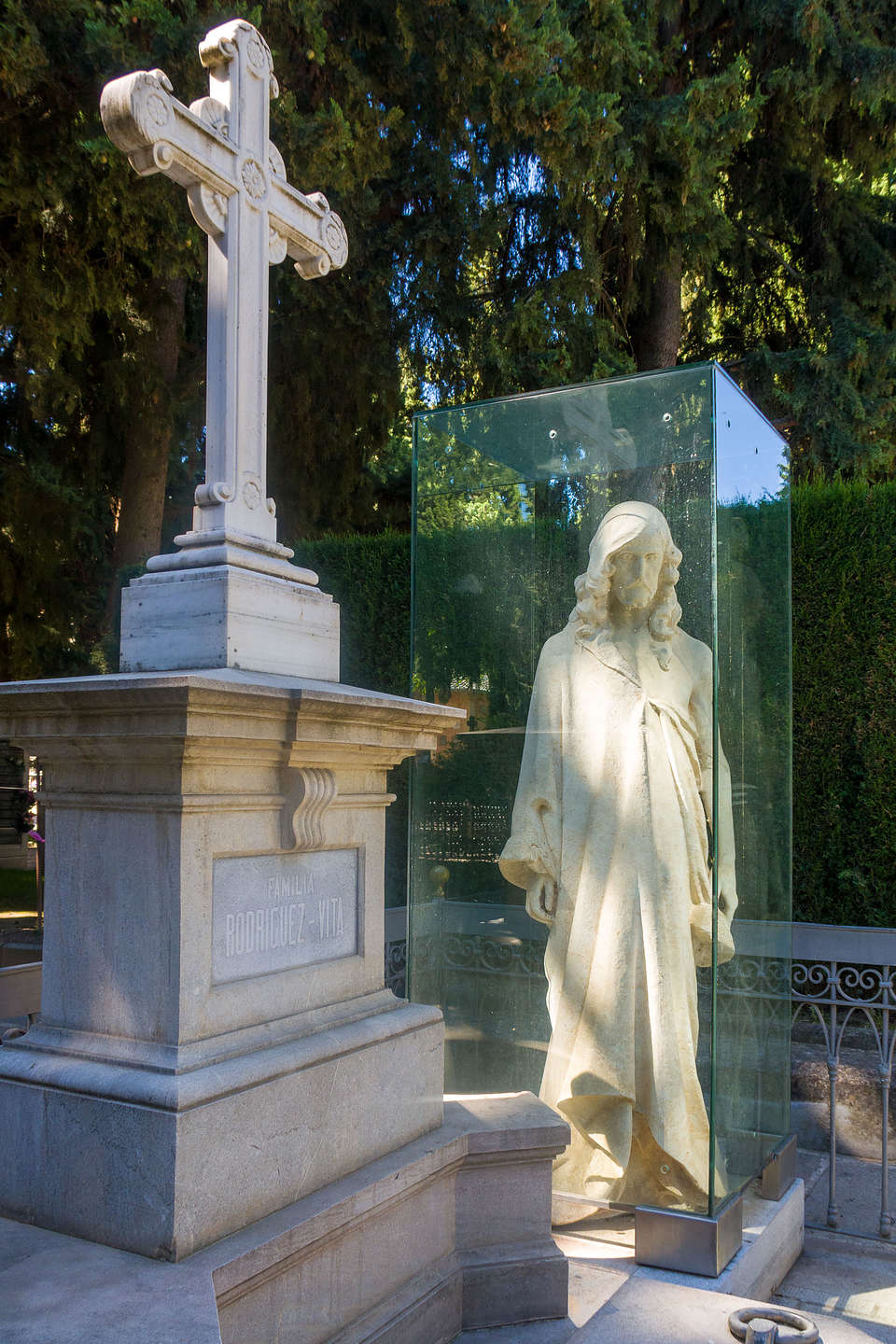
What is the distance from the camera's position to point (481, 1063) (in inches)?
167

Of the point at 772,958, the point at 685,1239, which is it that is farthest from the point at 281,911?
the point at 772,958

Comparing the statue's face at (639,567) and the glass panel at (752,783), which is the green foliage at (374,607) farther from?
the statue's face at (639,567)

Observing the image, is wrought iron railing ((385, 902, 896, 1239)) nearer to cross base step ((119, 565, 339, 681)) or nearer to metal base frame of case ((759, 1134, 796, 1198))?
metal base frame of case ((759, 1134, 796, 1198))

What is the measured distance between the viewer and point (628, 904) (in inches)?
143

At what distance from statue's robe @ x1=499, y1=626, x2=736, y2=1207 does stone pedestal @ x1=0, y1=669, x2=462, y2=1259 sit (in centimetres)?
135

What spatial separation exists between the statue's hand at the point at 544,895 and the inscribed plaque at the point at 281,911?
4.50ft

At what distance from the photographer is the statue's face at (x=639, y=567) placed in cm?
372

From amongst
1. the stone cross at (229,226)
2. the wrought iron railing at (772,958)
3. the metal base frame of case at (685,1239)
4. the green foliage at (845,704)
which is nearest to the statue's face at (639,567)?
the wrought iron railing at (772,958)

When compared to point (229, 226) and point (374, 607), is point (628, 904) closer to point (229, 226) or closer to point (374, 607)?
point (229, 226)

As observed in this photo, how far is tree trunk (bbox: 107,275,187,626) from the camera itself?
29.5 ft

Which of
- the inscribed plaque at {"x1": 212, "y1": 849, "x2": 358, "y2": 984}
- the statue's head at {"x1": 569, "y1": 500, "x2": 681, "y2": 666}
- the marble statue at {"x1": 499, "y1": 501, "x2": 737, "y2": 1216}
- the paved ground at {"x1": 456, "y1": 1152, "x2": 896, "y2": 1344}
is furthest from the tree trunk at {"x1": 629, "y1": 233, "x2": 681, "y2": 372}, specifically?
the inscribed plaque at {"x1": 212, "y1": 849, "x2": 358, "y2": 984}

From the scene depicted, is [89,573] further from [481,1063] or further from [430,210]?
[481,1063]

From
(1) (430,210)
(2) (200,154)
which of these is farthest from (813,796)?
(1) (430,210)

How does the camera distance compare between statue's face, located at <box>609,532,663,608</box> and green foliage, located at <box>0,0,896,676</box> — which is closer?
statue's face, located at <box>609,532,663,608</box>
